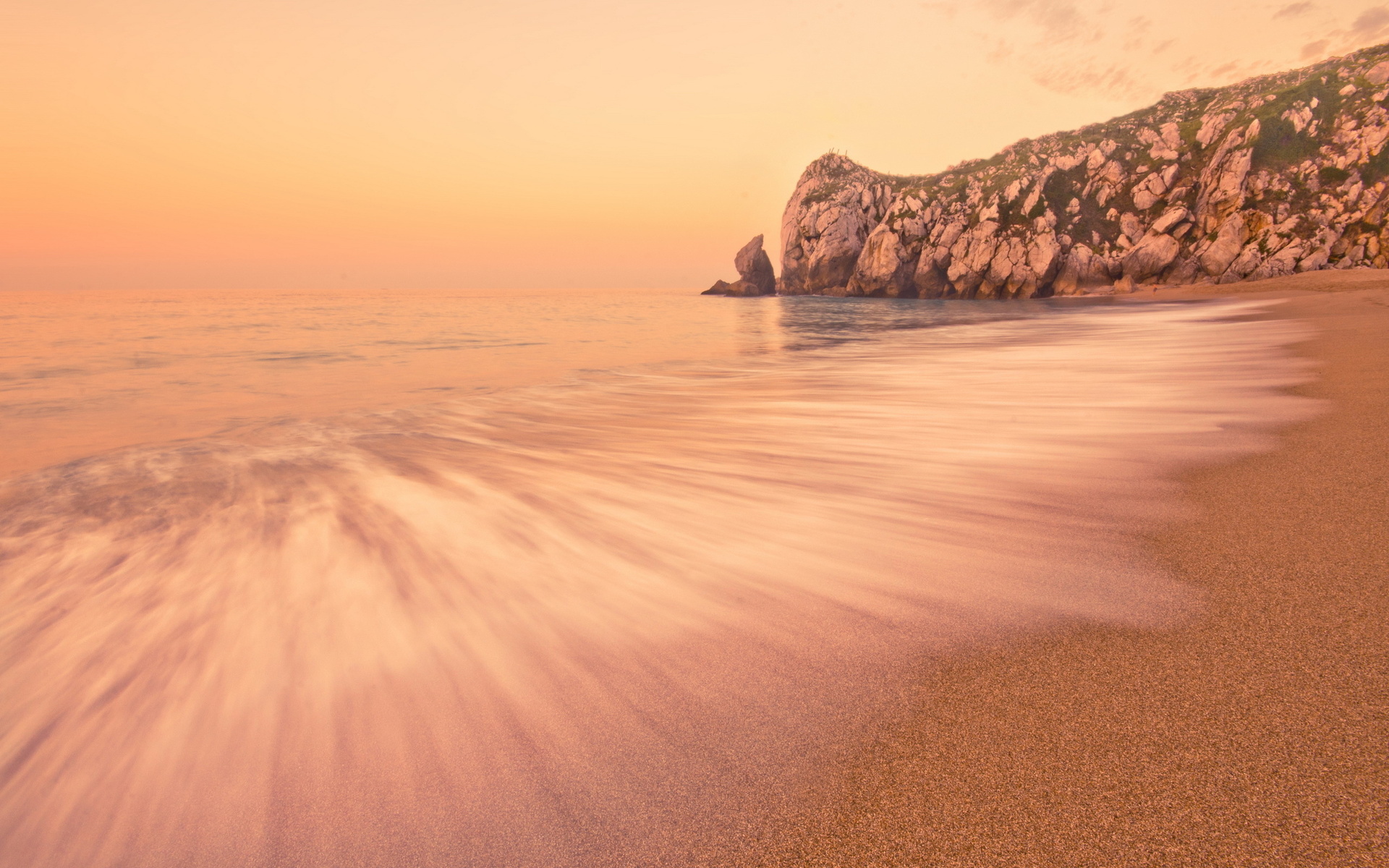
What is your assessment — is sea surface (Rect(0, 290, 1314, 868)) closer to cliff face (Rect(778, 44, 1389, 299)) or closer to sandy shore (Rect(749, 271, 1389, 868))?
sandy shore (Rect(749, 271, 1389, 868))

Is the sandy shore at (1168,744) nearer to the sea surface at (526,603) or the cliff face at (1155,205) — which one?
the sea surface at (526,603)

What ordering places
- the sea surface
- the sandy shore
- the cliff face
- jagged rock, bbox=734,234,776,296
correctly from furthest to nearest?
1. jagged rock, bbox=734,234,776,296
2. the cliff face
3. the sea surface
4. the sandy shore

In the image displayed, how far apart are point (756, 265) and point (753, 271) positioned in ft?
3.68

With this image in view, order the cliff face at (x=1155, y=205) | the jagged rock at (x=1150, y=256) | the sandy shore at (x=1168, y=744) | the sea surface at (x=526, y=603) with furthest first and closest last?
the jagged rock at (x=1150, y=256) → the cliff face at (x=1155, y=205) → the sea surface at (x=526, y=603) → the sandy shore at (x=1168, y=744)

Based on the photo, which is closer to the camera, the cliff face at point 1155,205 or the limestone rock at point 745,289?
the cliff face at point 1155,205

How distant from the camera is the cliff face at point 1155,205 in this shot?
45656 mm

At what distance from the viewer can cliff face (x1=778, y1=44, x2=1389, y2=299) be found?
1797 inches

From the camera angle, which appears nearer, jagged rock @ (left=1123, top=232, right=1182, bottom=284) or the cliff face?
the cliff face

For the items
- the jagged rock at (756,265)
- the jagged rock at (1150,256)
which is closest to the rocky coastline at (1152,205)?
the jagged rock at (1150,256)

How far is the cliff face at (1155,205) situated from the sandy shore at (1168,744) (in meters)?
60.9

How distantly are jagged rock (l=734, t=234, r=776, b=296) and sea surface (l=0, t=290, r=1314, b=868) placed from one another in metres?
98.5

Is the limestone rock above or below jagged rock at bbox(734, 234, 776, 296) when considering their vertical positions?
below

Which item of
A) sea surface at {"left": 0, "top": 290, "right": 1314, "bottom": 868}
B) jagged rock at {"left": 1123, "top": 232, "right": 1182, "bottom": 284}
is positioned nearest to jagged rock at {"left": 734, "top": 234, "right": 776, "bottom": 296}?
jagged rock at {"left": 1123, "top": 232, "right": 1182, "bottom": 284}

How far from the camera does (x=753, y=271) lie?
10400cm
